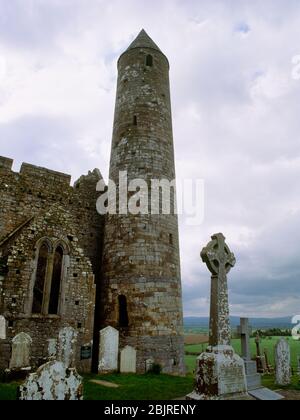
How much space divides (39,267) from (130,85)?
10085 millimetres

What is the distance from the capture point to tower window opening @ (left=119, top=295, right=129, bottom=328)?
13081 millimetres

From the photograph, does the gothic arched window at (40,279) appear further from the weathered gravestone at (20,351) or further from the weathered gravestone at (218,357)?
the weathered gravestone at (218,357)

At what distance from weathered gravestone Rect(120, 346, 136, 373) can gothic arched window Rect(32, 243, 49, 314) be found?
3.55 m

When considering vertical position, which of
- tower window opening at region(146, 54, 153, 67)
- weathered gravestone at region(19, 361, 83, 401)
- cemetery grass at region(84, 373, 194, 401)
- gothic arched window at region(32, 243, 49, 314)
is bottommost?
cemetery grass at region(84, 373, 194, 401)

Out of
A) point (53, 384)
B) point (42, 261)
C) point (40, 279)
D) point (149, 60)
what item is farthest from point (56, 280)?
point (149, 60)

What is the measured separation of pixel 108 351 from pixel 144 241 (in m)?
4.51

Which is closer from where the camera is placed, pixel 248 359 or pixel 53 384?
pixel 53 384

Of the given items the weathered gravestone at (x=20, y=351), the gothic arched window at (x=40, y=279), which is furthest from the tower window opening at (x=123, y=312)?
the weathered gravestone at (x=20, y=351)

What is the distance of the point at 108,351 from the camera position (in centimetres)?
1134

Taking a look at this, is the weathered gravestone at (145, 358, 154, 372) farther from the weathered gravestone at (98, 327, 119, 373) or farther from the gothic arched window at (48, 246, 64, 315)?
the gothic arched window at (48, 246, 64, 315)

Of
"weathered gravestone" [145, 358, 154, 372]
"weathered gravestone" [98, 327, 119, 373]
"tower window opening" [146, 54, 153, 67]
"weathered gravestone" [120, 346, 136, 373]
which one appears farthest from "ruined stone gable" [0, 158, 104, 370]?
"tower window opening" [146, 54, 153, 67]

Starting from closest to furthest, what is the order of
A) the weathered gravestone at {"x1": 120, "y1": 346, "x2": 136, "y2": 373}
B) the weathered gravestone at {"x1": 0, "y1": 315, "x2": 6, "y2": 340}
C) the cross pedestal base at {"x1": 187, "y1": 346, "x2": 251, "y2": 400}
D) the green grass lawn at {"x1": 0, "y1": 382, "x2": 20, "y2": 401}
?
the cross pedestal base at {"x1": 187, "y1": 346, "x2": 251, "y2": 400}, the green grass lawn at {"x1": 0, "y1": 382, "x2": 20, "y2": 401}, the weathered gravestone at {"x1": 0, "y1": 315, "x2": 6, "y2": 340}, the weathered gravestone at {"x1": 120, "y1": 346, "x2": 136, "y2": 373}

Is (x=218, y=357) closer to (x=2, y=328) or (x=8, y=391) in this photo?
(x=8, y=391)
